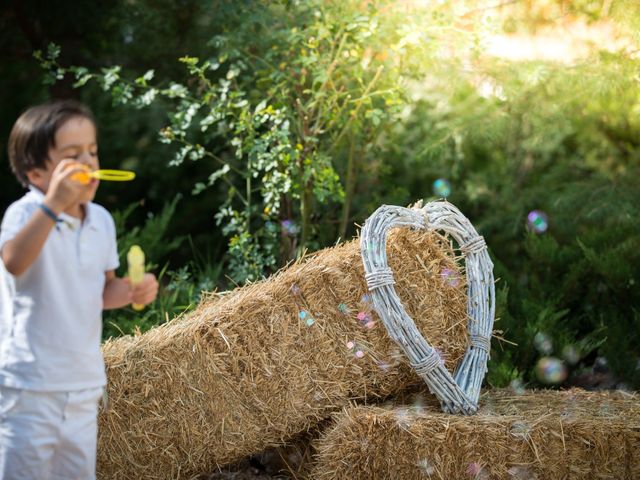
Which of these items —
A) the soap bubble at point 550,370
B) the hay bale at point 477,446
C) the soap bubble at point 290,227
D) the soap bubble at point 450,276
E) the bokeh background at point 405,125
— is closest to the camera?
the hay bale at point 477,446

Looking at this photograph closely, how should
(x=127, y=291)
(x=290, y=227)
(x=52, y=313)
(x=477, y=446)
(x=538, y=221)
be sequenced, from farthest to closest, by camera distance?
(x=538, y=221)
(x=290, y=227)
(x=477, y=446)
(x=127, y=291)
(x=52, y=313)

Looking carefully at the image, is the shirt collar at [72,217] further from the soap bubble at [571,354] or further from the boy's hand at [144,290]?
the soap bubble at [571,354]

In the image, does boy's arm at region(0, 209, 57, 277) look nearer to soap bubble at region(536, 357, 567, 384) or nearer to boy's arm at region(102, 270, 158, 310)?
boy's arm at region(102, 270, 158, 310)

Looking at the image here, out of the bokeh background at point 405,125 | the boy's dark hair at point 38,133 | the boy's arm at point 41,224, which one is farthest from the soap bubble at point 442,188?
the boy's arm at point 41,224

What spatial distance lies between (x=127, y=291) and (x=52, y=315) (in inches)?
7.1

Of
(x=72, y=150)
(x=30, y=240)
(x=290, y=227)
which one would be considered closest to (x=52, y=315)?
→ (x=30, y=240)

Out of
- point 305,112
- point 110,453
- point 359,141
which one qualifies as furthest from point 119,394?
point 359,141

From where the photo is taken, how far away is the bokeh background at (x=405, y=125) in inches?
158

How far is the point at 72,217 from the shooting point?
6.12ft

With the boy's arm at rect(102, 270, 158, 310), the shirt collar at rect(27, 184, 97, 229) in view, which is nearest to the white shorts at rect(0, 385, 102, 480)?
the boy's arm at rect(102, 270, 158, 310)

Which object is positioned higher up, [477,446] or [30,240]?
[30,240]

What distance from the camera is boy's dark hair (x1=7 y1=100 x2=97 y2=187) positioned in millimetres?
1823

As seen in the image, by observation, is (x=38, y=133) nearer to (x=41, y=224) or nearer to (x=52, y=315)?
(x=41, y=224)

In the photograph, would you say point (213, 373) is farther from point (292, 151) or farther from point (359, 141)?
point (359, 141)
